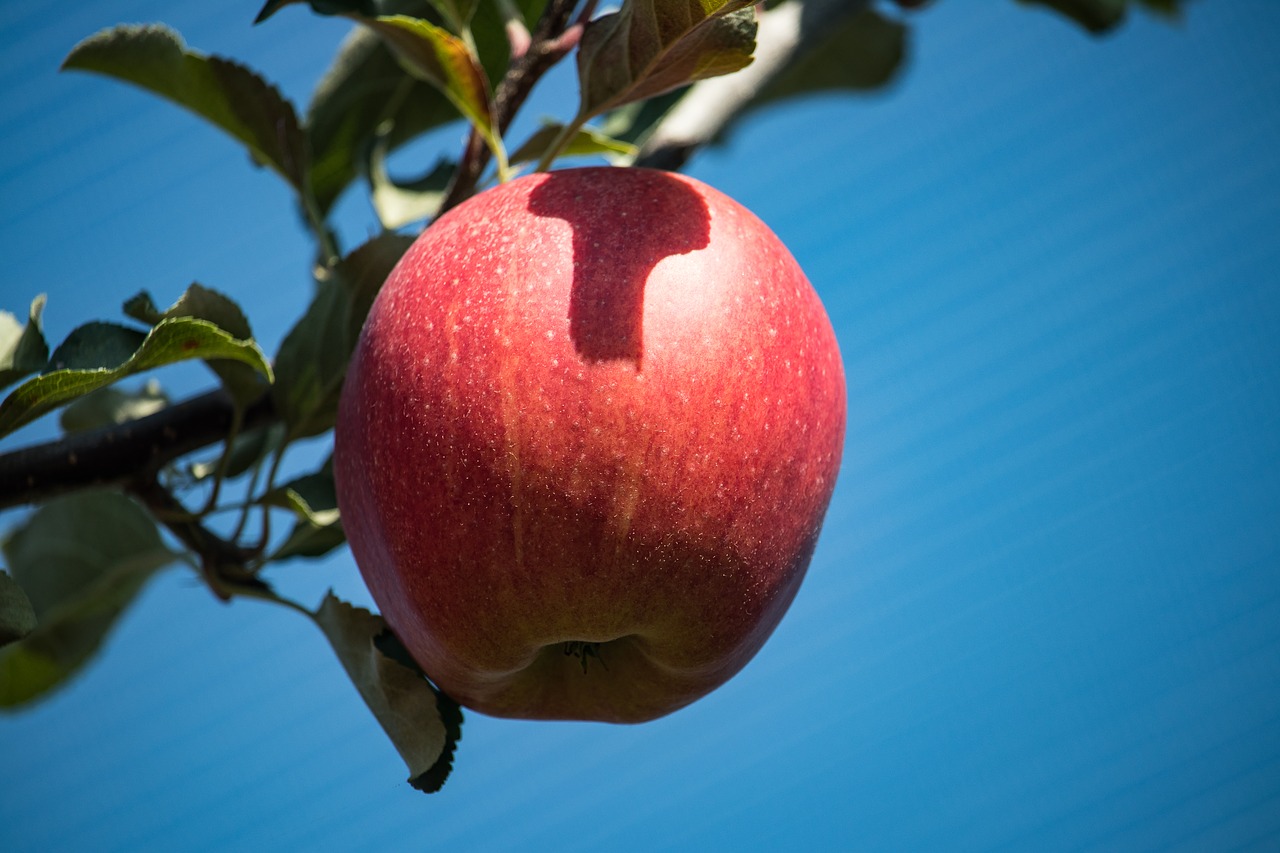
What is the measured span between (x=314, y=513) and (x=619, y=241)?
1.33ft

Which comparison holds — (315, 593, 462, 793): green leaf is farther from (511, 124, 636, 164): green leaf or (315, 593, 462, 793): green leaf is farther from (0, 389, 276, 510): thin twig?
(511, 124, 636, 164): green leaf

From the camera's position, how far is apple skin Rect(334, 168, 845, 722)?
59cm

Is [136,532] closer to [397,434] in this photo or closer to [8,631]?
[8,631]

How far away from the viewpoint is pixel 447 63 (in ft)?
2.66

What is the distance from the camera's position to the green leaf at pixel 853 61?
1.36 metres

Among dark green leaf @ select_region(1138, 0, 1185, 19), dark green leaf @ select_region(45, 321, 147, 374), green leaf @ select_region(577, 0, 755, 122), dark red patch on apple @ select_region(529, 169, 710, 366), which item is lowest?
dark green leaf @ select_region(1138, 0, 1185, 19)

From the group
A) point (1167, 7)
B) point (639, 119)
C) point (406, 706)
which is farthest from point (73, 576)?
point (1167, 7)

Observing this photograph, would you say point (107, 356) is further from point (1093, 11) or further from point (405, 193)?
point (1093, 11)

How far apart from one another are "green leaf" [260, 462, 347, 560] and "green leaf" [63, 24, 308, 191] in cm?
26

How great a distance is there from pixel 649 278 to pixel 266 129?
1.69 feet

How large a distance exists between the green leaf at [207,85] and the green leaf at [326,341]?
17 centimetres

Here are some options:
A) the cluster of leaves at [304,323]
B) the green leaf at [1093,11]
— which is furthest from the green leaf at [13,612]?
the green leaf at [1093,11]

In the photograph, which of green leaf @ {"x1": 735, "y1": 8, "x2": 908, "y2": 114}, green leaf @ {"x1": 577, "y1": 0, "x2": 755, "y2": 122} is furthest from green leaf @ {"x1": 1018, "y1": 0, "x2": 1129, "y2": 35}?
green leaf @ {"x1": 577, "y1": 0, "x2": 755, "y2": 122}

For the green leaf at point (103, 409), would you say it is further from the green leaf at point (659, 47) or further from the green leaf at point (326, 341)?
the green leaf at point (659, 47)
